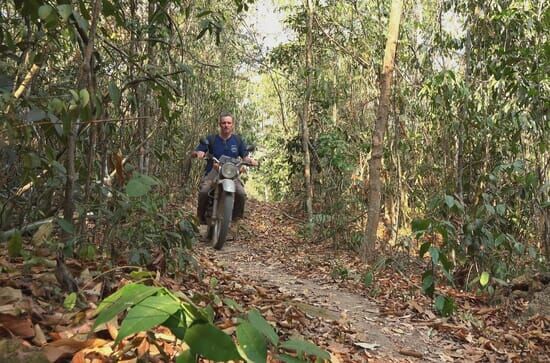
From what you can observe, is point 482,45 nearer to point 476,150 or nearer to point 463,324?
point 476,150

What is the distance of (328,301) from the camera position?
4.33 metres

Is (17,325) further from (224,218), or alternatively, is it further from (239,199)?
(239,199)

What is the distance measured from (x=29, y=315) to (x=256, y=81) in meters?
18.7

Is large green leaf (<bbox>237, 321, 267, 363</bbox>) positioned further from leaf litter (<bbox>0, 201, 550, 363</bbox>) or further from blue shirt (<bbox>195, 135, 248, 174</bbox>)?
blue shirt (<bbox>195, 135, 248, 174</bbox>)

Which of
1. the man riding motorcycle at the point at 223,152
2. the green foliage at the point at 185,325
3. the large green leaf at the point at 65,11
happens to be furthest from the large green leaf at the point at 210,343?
the man riding motorcycle at the point at 223,152

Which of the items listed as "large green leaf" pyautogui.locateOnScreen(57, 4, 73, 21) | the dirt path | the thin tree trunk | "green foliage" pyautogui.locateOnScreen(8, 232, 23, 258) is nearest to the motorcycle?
the dirt path

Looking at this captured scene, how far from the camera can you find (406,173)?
774 centimetres

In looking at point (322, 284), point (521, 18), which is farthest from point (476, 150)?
point (322, 284)

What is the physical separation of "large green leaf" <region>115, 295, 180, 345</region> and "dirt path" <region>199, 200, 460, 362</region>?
738mm

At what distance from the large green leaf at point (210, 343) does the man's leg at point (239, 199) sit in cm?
558

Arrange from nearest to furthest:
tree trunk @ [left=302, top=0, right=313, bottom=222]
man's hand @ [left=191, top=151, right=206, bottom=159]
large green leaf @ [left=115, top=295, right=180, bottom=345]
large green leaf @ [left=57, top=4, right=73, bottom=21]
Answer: large green leaf @ [left=115, top=295, right=180, bottom=345] < large green leaf @ [left=57, top=4, right=73, bottom=21] < man's hand @ [left=191, top=151, right=206, bottom=159] < tree trunk @ [left=302, top=0, right=313, bottom=222]

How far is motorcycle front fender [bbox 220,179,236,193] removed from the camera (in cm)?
641

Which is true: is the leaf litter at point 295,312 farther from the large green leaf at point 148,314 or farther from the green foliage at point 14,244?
the large green leaf at point 148,314

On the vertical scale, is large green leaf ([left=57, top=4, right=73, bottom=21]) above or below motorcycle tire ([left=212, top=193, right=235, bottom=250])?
above
